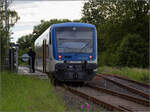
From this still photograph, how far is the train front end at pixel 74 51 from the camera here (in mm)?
17391

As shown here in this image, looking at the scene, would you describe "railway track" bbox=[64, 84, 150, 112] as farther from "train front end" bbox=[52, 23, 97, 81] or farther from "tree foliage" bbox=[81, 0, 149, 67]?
"tree foliage" bbox=[81, 0, 149, 67]

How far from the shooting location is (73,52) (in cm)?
1759

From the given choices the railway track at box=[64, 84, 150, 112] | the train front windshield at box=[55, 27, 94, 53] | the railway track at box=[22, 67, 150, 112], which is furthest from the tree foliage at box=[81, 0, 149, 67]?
the railway track at box=[64, 84, 150, 112]

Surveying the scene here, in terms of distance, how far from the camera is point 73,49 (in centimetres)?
1766

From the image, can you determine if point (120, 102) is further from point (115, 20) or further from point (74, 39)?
point (115, 20)

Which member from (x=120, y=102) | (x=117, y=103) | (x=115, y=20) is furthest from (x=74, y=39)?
(x=115, y=20)

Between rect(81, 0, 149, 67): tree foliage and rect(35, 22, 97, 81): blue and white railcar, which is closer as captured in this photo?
rect(35, 22, 97, 81): blue and white railcar

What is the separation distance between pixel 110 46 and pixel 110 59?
312cm

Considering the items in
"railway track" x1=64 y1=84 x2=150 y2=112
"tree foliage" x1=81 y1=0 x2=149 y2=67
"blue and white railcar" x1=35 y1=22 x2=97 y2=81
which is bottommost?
"railway track" x1=64 y1=84 x2=150 y2=112

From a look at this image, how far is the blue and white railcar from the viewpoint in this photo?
17.4m

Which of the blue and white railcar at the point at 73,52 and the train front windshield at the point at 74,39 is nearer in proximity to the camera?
the blue and white railcar at the point at 73,52

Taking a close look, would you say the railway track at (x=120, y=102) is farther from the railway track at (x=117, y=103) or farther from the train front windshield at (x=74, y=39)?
the train front windshield at (x=74, y=39)

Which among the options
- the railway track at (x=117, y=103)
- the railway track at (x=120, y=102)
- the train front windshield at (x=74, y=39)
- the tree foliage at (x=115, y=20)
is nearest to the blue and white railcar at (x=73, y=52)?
the train front windshield at (x=74, y=39)

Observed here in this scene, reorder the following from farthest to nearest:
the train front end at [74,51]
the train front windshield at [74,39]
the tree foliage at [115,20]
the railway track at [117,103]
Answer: the tree foliage at [115,20] < the train front windshield at [74,39] < the train front end at [74,51] < the railway track at [117,103]
